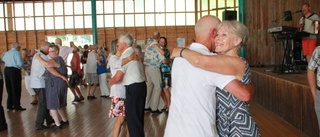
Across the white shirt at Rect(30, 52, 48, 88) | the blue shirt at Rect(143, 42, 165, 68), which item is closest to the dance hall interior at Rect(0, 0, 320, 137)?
the white shirt at Rect(30, 52, 48, 88)

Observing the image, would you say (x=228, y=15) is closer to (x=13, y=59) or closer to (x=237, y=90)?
(x=13, y=59)

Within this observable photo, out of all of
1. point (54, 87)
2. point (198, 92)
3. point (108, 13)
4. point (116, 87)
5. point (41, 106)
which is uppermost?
point (108, 13)

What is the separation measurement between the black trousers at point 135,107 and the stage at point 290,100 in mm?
2194

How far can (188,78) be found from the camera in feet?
5.49

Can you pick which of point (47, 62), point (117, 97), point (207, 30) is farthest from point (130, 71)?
point (207, 30)

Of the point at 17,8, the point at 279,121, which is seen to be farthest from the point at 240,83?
the point at 17,8

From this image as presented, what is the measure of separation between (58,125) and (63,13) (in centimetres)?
1688

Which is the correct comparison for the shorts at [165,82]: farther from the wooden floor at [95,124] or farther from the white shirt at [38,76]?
the white shirt at [38,76]

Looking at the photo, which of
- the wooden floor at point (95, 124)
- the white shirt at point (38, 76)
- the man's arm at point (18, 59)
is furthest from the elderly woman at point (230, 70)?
the man's arm at point (18, 59)

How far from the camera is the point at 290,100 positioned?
5.30 m

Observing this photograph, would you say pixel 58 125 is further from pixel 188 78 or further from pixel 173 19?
pixel 173 19

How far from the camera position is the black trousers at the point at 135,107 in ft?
12.7

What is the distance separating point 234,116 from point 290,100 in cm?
401

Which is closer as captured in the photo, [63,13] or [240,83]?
[240,83]
